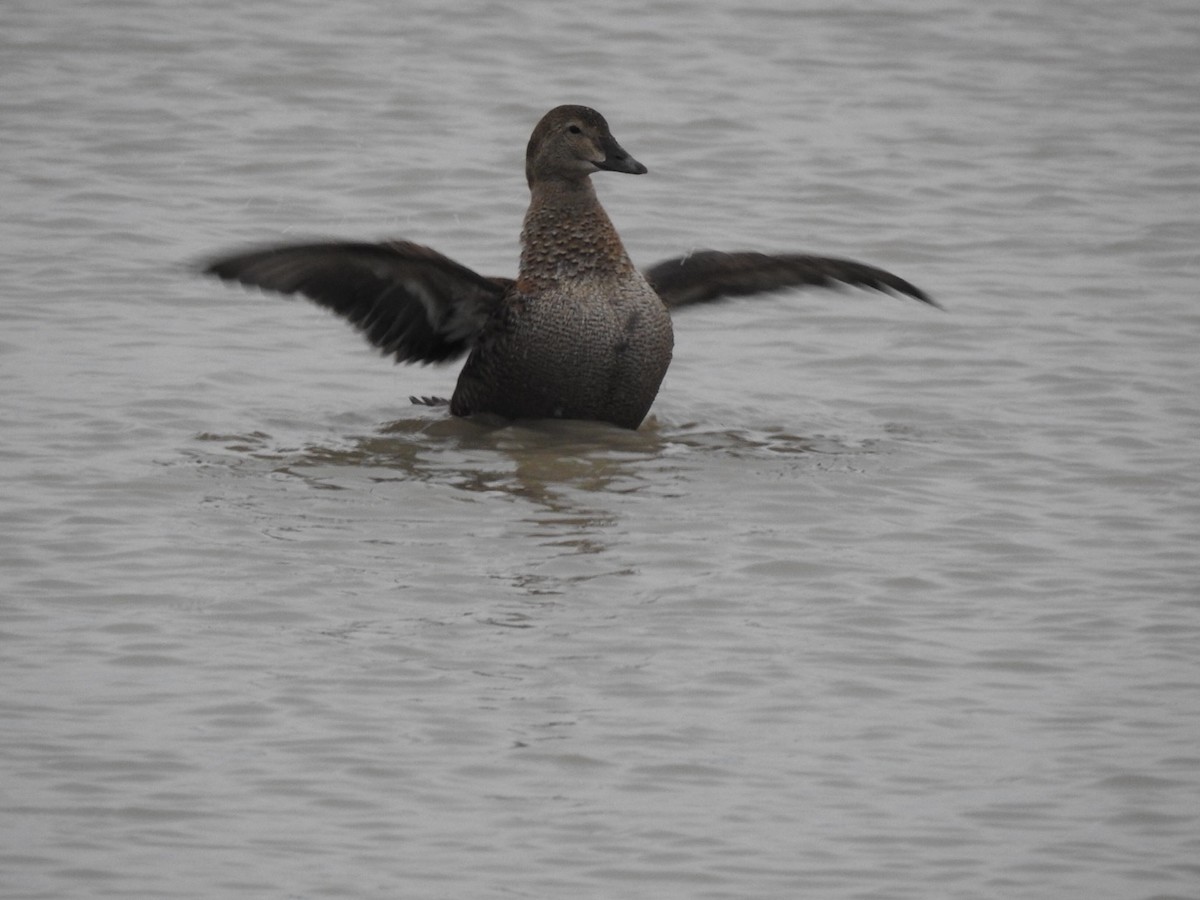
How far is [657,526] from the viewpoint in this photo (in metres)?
8.05

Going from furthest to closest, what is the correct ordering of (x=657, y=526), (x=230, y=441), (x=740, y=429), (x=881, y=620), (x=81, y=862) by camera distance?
(x=740, y=429) < (x=230, y=441) < (x=657, y=526) < (x=881, y=620) < (x=81, y=862)

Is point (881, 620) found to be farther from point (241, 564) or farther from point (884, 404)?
point (884, 404)

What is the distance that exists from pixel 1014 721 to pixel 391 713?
1.69 metres

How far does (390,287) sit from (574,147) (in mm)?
975

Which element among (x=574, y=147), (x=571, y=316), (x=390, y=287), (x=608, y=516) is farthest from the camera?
(x=574, y=147)

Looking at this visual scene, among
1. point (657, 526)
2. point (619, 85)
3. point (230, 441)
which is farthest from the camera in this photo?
point (619, 85)

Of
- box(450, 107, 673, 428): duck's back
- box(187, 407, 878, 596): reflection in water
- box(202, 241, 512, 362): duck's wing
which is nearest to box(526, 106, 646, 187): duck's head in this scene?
box(450, 107, 673, 428): duck's back

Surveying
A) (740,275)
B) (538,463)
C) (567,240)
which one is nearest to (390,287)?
(567,240)

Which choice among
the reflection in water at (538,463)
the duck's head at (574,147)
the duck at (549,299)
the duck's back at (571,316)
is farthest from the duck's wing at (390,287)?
the duck's head at (574,147)

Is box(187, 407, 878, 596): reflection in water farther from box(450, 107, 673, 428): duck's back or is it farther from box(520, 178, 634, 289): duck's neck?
box(520, 178, 634, 289): duck's neck

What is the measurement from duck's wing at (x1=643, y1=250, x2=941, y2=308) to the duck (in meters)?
0.01

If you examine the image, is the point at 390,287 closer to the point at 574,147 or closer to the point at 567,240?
the point at 567,240

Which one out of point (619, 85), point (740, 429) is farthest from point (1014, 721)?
point (619, 85)

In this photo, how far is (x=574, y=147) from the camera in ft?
31.0
